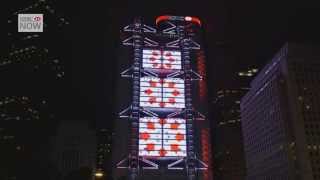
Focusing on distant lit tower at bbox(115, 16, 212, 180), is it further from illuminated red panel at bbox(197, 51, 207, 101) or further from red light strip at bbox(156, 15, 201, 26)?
red light strip at bbox(156, 15, 201, 26)

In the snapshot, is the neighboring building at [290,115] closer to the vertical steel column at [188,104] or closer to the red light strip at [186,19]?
the red light strip at [186,19]

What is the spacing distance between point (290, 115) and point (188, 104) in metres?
37.5

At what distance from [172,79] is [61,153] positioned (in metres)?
93.5

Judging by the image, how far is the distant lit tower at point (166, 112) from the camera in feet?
257

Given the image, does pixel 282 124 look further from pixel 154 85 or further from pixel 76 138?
pixel 76 138

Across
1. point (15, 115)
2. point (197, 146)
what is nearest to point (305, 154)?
point (197, 146)

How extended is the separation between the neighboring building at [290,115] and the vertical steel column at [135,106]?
4322cm

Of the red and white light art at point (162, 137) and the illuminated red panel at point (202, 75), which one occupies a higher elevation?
the illuminated red panel at point (202, 75)

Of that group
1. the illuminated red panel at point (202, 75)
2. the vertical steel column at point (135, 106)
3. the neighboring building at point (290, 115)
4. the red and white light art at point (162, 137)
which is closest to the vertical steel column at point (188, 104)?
the red and white light art at point (162, 137)

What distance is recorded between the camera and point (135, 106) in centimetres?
8131

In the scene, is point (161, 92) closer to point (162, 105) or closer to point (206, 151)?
A: point (162, 105)

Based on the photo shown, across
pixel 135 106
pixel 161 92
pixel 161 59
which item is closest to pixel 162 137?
pixel 135 106

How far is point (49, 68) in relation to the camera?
13300cm

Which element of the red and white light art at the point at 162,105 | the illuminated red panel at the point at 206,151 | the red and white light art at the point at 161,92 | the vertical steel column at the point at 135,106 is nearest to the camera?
the red and white light art at the point at 162,105
